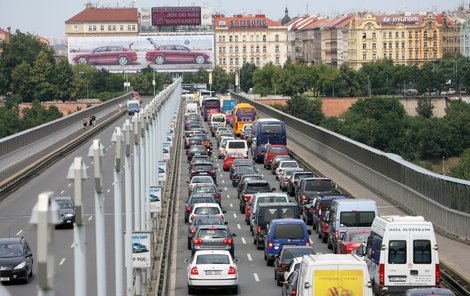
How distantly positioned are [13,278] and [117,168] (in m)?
5.63

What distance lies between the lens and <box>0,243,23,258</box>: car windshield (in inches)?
1302

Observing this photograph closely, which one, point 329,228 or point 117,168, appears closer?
point 117,168

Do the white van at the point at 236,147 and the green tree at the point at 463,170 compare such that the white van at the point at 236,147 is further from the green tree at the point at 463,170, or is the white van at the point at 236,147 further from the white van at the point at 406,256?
the green tree at the point at 463,170

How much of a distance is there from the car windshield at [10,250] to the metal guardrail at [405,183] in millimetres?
13158

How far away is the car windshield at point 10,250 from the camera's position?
33062 millimetres

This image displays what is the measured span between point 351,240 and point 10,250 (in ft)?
28.3

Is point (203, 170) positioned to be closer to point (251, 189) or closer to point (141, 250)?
Answer: point (251, 189)

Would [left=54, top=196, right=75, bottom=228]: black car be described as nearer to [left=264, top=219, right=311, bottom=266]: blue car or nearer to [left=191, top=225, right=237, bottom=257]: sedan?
[left=191, top=225, right=237, bottom=257]: sedan

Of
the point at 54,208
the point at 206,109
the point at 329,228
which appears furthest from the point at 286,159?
the point at 206,109

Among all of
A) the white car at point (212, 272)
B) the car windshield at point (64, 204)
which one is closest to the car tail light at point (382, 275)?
the white car at point (212, 272)

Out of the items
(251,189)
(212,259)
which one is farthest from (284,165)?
(212,259)

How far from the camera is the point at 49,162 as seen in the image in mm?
72250

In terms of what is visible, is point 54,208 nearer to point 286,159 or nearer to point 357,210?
point 357,210

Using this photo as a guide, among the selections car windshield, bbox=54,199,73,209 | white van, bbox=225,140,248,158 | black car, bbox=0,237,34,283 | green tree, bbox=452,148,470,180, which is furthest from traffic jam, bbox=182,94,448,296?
green tree, bbox=452,148,470,180
